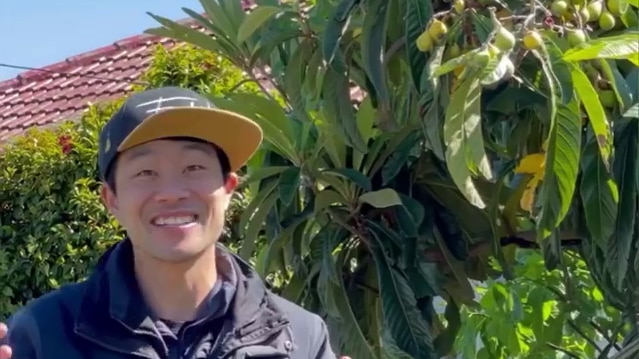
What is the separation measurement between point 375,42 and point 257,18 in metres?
0.49

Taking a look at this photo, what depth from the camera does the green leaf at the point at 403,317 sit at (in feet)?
10.7

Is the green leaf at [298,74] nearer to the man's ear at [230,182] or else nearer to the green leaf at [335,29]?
the green leaf at [335,29]

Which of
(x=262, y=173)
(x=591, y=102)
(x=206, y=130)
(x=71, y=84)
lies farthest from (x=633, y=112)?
(x=71, y=84)

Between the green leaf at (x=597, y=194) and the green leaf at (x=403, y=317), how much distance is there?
55 cm

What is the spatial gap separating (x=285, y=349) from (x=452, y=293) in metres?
1.44

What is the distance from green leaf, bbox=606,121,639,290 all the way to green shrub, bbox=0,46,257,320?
139 inches

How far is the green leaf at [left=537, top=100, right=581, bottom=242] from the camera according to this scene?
8.59 ft

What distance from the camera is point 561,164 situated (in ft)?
8.77

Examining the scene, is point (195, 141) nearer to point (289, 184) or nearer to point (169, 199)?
point (169, 199)

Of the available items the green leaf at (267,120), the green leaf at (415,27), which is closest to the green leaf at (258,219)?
the green leaf at (267,120)

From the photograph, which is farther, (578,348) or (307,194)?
(578,348)

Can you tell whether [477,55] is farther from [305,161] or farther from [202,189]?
[305,161]

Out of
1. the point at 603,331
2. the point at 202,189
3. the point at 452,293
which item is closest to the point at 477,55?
the point at 202,189

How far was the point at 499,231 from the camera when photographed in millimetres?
3471
